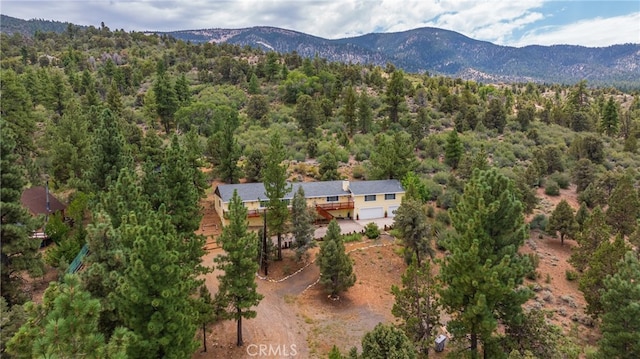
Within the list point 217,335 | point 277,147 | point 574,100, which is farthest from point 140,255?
point 574,100

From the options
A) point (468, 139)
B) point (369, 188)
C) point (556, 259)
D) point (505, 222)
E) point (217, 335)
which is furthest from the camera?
point (468, 139)

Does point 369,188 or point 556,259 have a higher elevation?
point 369,188

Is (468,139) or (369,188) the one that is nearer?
(369,188)

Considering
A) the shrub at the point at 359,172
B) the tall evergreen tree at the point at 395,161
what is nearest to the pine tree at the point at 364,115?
the shrub at the point at 359,172

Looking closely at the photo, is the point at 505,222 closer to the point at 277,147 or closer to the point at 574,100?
the point at 277,147

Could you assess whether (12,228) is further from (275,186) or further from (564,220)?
(564,220)

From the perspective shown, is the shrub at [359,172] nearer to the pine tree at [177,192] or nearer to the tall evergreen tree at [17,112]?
the pine tree at [177,192]
